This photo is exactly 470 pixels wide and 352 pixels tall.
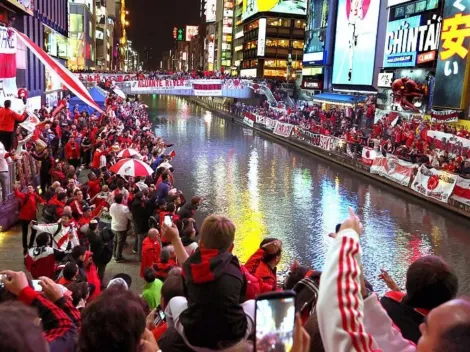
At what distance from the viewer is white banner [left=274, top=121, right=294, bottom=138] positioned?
4088cm

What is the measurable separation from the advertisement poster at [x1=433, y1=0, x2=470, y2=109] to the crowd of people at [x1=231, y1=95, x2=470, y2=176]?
172 cm

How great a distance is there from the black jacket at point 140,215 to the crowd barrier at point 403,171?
41.2 ft

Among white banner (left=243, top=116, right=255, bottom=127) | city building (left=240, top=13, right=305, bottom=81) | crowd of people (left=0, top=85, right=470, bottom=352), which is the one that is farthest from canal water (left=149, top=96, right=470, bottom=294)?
city building (left=240, top=13, right=305, bottom=81)

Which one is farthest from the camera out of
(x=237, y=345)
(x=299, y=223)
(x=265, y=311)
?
(x=299, y=223)

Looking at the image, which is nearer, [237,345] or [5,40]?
[237,345]

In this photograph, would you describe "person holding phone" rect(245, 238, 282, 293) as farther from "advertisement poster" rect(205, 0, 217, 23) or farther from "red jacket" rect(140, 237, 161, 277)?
"advertisement poster" rect(205, 0, 217, 23)

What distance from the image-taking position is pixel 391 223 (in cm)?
1794

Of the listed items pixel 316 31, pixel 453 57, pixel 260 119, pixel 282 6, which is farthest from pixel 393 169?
pixel 282 6

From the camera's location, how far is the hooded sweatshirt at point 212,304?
339cm

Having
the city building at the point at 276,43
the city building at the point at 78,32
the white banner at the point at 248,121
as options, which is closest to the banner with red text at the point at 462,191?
the white banner at the point at 248,121

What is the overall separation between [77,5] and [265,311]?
87.9m

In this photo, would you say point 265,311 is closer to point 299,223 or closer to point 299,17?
point 299,223

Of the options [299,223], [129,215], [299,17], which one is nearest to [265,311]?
[129,215]

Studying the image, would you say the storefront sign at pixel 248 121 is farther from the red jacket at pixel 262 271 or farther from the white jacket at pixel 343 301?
the white jacket at pixel 343 301
